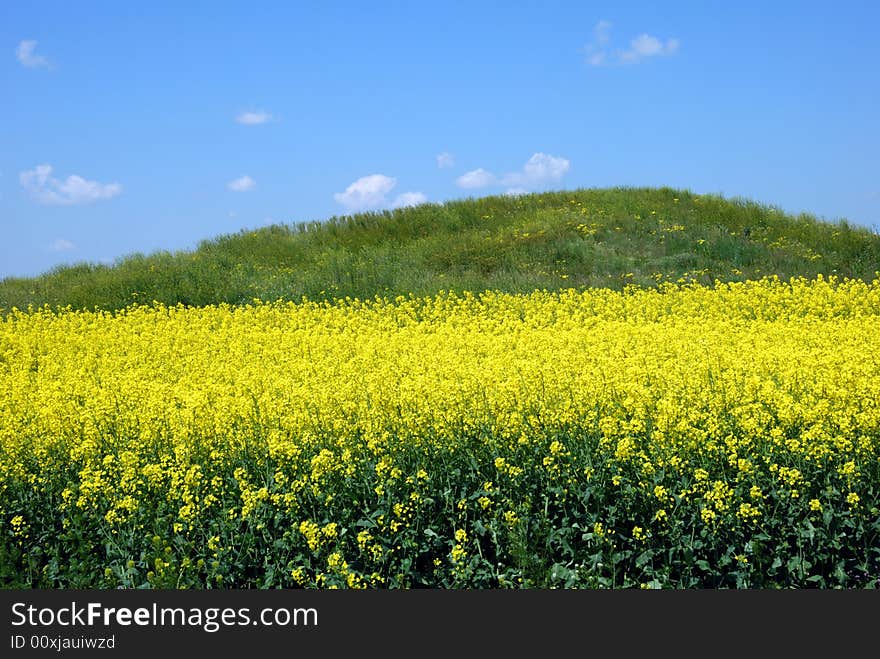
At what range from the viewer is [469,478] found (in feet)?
19.1

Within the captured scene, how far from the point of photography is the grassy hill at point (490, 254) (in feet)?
62.6

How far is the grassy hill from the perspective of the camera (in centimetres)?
1908

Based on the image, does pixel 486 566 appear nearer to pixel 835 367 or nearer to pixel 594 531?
pixel 594 531

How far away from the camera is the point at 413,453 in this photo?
610 centimetres

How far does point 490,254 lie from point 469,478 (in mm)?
15542

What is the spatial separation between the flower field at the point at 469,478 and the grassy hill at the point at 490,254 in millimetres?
10324

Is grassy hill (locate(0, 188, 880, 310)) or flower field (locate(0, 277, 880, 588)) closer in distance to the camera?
flower field (locate(0, 277, 880, 588))

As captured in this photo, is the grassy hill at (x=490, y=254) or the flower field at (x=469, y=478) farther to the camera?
the grassy hill at (x=490, y=254)

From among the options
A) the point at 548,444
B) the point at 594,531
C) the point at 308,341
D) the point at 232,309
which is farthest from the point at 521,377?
the point at 232,309

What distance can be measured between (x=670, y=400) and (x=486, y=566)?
199 centimetres

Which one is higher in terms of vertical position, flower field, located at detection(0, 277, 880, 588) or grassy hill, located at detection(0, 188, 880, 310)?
grassy hill, located at detection(0, 188, 880, 310)

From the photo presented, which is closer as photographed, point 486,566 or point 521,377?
point 486,566

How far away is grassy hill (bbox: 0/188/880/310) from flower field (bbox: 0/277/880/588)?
10.3m

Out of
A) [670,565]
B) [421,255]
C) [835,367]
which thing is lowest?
[670,565]
